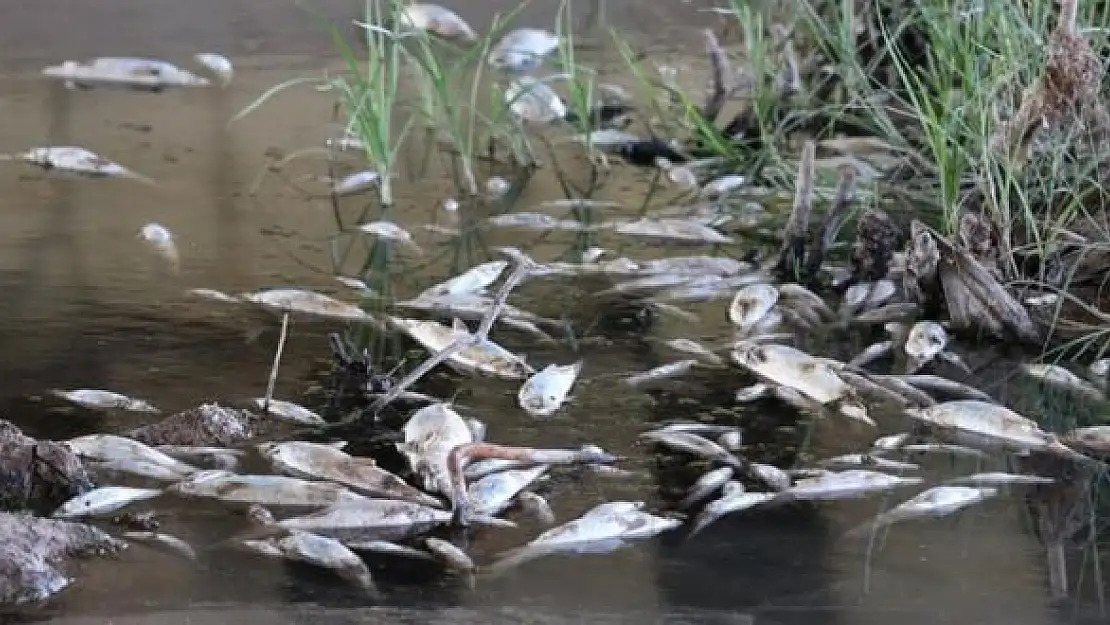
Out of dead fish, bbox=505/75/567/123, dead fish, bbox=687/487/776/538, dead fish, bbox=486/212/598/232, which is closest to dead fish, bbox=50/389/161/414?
dead fish, bbox=687/487/776/538

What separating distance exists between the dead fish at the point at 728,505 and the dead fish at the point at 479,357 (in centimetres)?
53

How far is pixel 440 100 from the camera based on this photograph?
3637 mm

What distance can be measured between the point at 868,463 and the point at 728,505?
10.4 inches

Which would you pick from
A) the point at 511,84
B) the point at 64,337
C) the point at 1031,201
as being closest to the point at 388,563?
the point at 64,337

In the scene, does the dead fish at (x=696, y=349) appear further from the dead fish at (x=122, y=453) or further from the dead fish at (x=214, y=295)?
the dead fish at (x=122, y=453)

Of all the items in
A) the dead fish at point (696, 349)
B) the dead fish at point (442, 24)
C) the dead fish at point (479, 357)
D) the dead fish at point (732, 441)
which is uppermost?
the dead fish at point (732, 441)

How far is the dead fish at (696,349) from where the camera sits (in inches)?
108

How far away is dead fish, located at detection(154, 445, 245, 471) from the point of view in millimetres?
2242

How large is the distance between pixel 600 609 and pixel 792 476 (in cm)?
50

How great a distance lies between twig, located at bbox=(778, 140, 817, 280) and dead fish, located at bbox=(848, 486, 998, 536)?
95 centimetres

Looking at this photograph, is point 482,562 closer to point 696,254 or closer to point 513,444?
point 513,444

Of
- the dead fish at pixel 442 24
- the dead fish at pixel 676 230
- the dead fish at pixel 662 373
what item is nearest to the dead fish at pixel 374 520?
the dead fish at pixel 662 373

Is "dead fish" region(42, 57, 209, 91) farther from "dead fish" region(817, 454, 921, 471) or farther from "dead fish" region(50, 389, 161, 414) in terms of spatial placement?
"dead fish" region(817, 454, 921, 471)

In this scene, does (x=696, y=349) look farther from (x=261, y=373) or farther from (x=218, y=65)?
(x=218, y=65)
